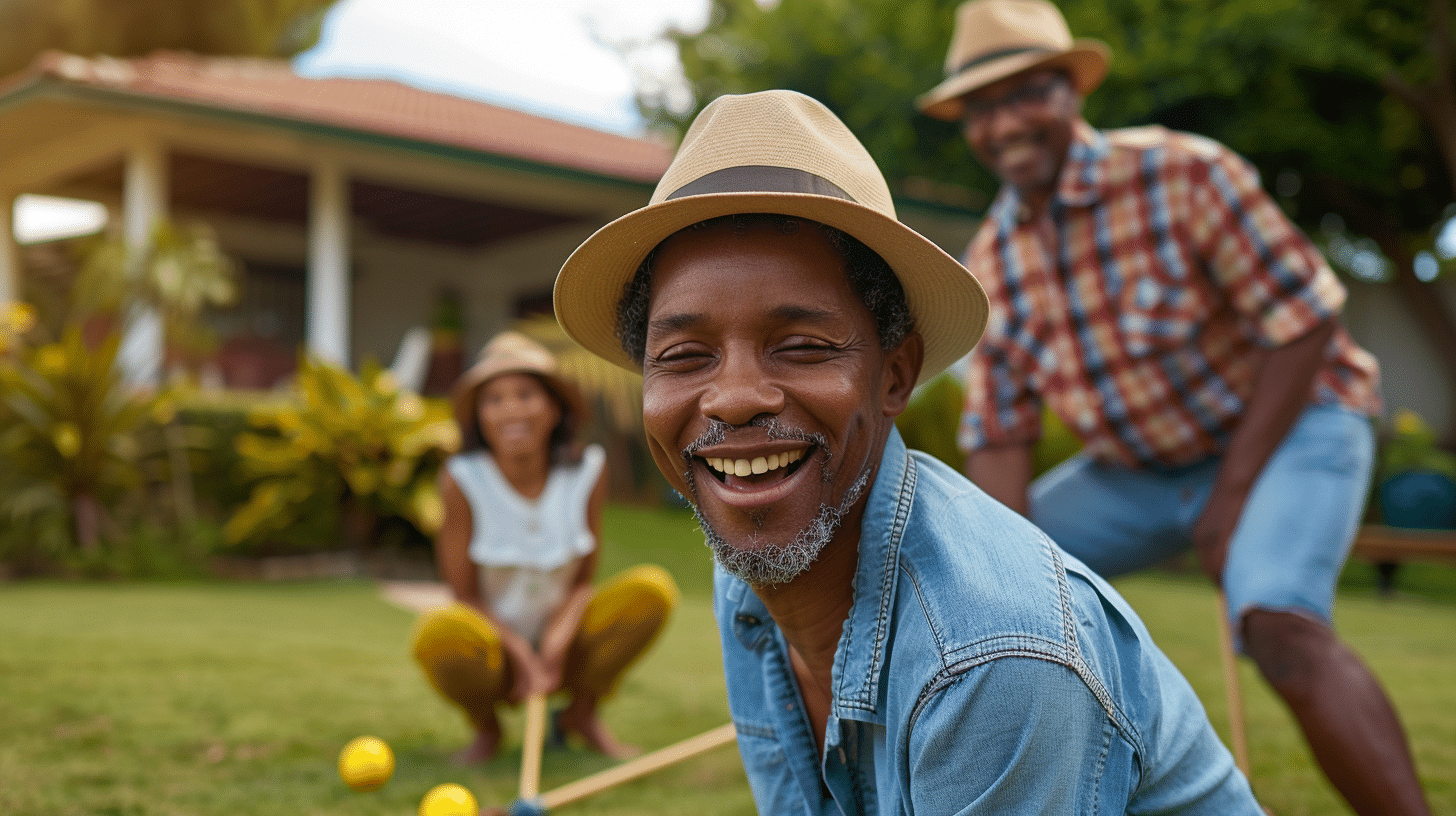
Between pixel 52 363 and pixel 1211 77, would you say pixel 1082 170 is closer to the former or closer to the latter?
pixel 52 363

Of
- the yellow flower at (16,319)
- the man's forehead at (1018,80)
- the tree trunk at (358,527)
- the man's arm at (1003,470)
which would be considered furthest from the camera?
the tree trunk at (358,527)

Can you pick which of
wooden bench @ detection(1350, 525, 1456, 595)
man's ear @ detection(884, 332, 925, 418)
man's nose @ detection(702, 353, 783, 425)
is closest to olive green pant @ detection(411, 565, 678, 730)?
man's ear @ detection(884, 332, 925, 418)

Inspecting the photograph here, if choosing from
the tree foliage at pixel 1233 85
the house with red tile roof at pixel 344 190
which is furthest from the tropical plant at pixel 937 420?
the tree foliage at pixel 1233 85

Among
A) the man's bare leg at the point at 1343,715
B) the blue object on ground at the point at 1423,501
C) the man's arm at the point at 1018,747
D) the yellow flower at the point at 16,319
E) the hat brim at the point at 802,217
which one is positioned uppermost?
the hat brim at the point at 802,217

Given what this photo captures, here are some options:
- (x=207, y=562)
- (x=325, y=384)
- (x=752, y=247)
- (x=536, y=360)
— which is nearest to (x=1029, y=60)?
(x=752, y=247)

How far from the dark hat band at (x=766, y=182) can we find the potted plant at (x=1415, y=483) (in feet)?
32.5

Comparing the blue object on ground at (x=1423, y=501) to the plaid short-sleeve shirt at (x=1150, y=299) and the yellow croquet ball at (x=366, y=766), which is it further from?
the yellow croquet ball at (x=366, y=766)

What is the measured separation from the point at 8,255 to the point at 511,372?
1242 centimetres

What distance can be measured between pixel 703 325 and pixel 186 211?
1637 centimetres

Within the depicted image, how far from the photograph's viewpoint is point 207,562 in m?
9.05

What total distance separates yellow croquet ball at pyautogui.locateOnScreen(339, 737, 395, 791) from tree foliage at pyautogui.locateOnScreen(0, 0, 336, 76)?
2620 cm

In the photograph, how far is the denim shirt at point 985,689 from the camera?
1.40m

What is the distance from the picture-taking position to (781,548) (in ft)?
5.36

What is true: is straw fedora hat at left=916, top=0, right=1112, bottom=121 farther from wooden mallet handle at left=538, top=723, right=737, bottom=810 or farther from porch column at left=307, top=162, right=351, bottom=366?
porch column at left=307, top=162, right=351, bottom=366
